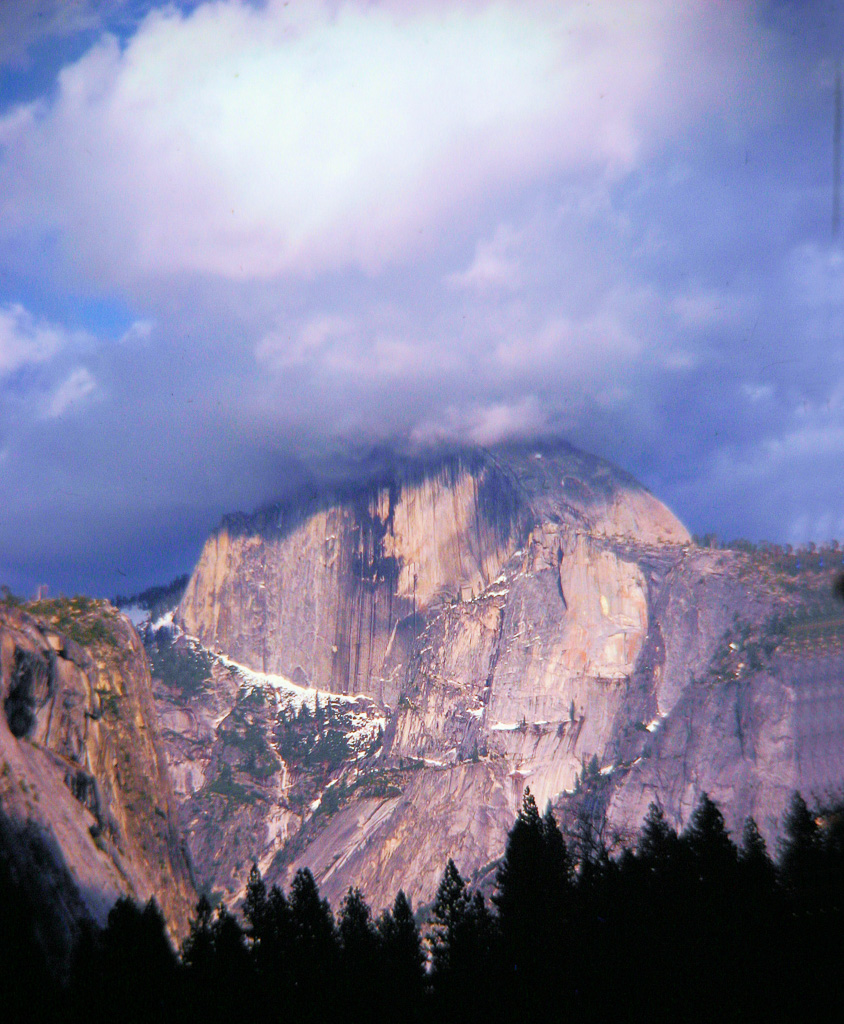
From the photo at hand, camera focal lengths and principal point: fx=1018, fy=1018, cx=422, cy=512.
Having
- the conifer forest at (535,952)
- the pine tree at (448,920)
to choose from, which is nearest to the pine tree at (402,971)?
the conifer forest at (535,952)

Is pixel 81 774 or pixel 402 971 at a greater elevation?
pixel 81 774

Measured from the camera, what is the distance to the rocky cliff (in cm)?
6188

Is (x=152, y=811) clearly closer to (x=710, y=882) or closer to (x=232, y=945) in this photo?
(x=232, y=945)

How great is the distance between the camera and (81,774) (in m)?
80.0

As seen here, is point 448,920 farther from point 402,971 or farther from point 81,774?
point 81,774

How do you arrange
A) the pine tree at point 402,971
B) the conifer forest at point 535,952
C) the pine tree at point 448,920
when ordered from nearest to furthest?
the conifer forest at point 535,952, the pine tree at point 402,971, the pine tree at point 448,920

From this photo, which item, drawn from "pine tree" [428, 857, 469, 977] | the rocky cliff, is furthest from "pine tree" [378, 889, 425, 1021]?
the rocky cliff

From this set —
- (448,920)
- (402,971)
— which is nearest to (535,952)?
(402,971)

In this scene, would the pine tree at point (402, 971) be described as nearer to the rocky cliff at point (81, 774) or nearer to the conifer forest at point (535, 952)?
the conifer forest at point (535, 952)

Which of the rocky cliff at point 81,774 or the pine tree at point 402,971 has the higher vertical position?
the rocky cliff at point 81,774

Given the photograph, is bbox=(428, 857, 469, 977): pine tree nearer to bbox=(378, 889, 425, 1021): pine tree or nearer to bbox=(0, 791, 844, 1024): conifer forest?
bbox=(0, 791, 844, 1024): conifer forest

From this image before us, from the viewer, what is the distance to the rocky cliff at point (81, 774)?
203ft

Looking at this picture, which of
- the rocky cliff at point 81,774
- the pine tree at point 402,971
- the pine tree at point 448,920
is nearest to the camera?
the rocky cliff at point 81,774

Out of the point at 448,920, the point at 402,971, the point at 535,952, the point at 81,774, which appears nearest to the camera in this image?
the point at 535,952
